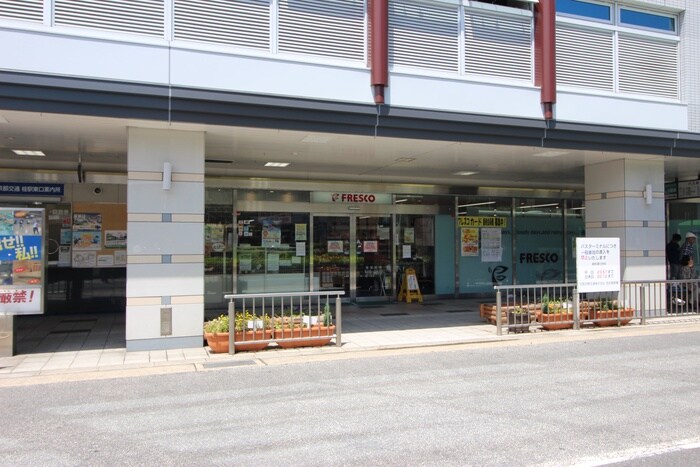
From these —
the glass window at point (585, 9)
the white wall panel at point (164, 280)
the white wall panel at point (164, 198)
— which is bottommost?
the white wall panel at point (164, 280)

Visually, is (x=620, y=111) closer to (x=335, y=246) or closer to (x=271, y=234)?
(x=335, y=246)

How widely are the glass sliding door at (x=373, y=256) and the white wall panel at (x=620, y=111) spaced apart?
6557 millimetres

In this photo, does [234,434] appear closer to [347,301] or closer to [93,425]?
[93,425]

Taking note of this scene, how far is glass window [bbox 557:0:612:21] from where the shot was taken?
455 inches

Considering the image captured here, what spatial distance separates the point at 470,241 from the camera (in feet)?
58.0

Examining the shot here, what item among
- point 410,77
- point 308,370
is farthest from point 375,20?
point 308,370

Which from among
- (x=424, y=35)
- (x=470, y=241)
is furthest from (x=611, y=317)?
(x=424, y=35)

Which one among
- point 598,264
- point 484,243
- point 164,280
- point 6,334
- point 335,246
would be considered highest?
point 484,243

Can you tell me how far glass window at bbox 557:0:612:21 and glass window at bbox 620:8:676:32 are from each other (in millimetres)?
484

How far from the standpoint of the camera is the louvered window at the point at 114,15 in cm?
830

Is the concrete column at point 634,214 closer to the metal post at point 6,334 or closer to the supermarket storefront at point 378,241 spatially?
the supermarket storefront at point 378,241

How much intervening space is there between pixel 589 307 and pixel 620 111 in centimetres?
428

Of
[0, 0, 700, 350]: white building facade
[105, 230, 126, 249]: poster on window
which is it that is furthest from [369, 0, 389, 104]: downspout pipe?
[105, 230, 126, 249]: poster on window

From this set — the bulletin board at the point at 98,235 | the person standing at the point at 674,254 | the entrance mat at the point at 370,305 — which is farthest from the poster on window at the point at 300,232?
the person standing at the point at 674,254
